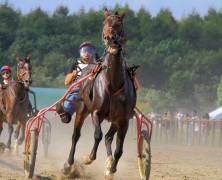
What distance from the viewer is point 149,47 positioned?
63.5 meters

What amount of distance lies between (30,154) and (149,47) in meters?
53.9

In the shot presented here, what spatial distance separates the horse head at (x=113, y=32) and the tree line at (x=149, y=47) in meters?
41.2

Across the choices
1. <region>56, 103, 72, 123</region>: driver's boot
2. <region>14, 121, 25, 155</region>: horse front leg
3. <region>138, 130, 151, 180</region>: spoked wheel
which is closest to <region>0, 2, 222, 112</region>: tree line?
<region>14, 121, 25, 155</region>: horse front leg

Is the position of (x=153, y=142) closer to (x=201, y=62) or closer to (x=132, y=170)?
(x=132, y=170)

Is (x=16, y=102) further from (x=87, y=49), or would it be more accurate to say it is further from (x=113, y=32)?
(x=113, y=32)

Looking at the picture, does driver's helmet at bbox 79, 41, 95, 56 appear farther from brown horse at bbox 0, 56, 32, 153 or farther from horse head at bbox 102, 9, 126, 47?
brown horse at bbox 0, 56, 32, 153

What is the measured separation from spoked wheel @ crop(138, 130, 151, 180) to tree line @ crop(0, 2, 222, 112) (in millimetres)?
39967

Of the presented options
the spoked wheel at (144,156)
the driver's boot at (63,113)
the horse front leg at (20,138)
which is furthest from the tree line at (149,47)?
the spoked wheel at (144,156)

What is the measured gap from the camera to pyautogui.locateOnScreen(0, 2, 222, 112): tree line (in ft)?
184

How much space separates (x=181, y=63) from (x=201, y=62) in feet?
5.88

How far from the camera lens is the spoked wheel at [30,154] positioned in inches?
387

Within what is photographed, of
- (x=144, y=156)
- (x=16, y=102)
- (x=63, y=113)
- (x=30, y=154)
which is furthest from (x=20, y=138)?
(x=144, y=156)

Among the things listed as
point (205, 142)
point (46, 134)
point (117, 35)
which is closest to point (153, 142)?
point (205, 142)

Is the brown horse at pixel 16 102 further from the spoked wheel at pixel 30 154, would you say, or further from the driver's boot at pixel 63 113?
the spoked wheel at pixel 30 154
